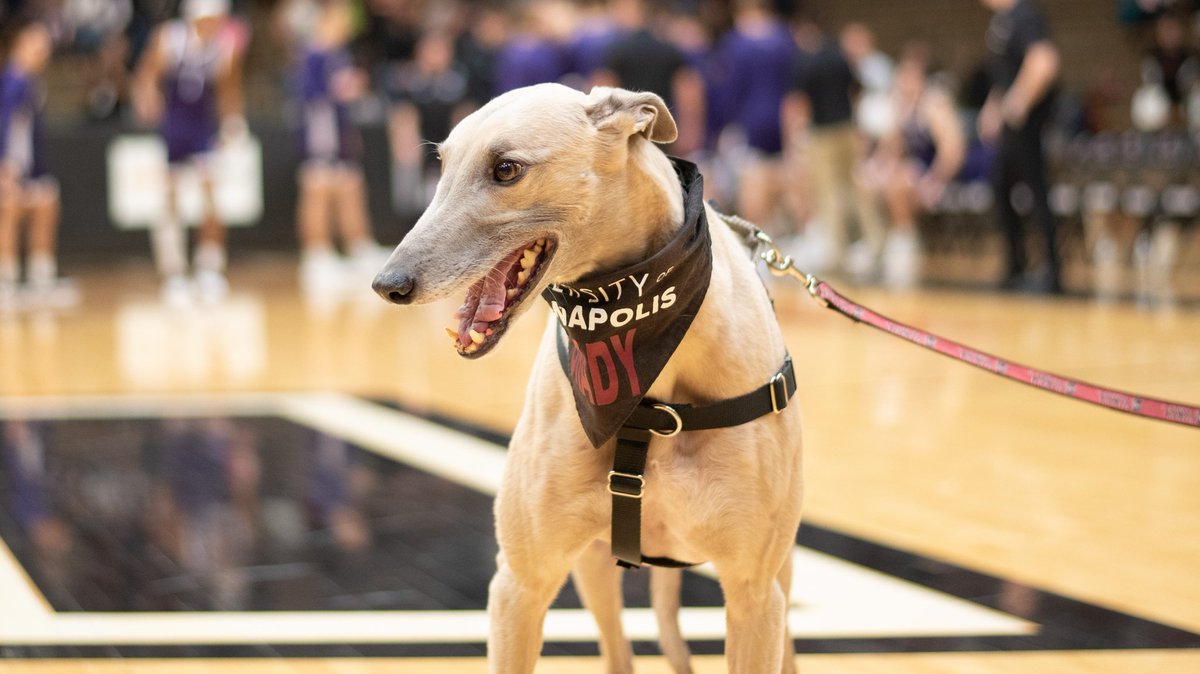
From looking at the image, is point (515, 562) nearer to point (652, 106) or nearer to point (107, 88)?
point (652, 106)

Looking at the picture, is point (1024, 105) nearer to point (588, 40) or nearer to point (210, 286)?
point (588, 40)

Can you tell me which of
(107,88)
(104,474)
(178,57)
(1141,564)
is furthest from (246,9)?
(1141,564)

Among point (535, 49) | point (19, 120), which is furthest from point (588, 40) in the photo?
point (19, 120)

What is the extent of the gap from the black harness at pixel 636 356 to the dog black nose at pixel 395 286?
33 cm

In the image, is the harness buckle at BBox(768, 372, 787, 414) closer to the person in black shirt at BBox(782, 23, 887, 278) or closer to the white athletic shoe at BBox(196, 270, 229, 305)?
the white athletic shoe at BBox(196, 270, 229, 305)

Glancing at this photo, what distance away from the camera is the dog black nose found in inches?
70.1

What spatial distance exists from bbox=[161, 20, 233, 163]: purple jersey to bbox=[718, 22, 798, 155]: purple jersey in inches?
186

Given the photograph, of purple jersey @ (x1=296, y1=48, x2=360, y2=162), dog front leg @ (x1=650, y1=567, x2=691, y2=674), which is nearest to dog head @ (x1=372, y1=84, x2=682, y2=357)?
dog front leg @ (x1=650, y1=567, x2=691, y2=674)

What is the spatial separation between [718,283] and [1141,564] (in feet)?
7.20

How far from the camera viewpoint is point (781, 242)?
1443 centimetres

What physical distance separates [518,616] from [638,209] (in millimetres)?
697

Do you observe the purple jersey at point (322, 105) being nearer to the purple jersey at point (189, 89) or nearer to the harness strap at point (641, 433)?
the purple jersey at point (189, 89)

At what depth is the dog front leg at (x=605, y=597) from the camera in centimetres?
250

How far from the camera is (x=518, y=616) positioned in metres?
2.16
